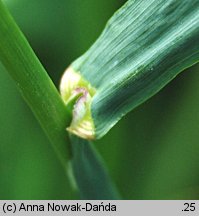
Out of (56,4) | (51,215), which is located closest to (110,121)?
(51,215)

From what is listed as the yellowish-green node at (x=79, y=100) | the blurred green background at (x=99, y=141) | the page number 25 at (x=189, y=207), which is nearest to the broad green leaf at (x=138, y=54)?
the yellowish-green node at (x=79, y=100)

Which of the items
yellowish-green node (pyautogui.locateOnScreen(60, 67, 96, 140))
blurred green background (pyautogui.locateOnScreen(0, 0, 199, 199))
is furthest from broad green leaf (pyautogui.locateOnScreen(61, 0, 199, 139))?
blurred green background (pyautogui.locateOnScreen(0, 0, 199, 199))

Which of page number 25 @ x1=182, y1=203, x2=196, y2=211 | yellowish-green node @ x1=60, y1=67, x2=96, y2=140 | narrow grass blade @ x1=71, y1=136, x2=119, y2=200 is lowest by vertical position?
page number 25 @ x1=182, y1=203, x2=196, y2=211

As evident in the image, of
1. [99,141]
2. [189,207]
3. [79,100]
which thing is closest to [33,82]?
[79,100]

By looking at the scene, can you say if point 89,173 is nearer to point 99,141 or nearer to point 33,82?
point 33,82

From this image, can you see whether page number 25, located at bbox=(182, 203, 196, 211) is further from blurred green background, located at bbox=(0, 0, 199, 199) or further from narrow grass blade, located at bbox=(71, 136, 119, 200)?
blurred green background, located at bbox=(0, 0, 199, 199)

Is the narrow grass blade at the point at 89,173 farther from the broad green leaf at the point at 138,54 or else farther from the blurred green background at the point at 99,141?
the blurred green background at the point at 99,141
